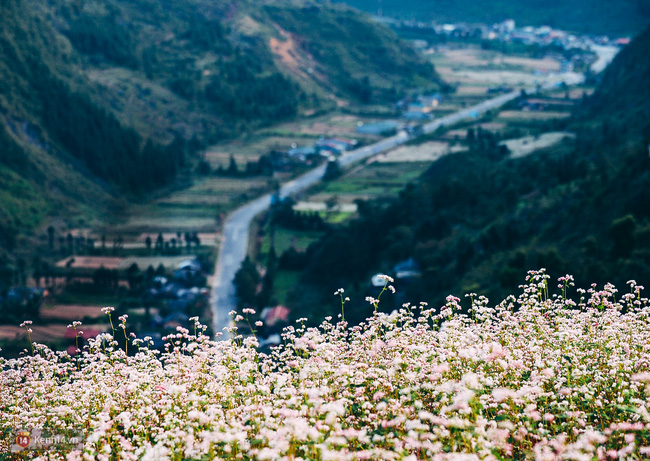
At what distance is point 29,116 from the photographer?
5875cm

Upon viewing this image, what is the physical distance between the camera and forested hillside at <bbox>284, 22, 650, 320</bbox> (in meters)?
24.0

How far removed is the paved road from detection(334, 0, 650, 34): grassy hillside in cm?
6063

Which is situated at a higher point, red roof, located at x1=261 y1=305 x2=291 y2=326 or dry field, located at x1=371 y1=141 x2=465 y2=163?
dry field, located at x1=371 y1=141 x2=465 y2=163

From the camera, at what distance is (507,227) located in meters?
31.7

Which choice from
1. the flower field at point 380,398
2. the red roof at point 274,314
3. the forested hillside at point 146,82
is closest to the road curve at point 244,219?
the red roof at point 274,314

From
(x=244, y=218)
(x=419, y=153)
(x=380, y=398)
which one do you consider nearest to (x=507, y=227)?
(x=380, y=398)

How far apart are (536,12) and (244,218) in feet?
442

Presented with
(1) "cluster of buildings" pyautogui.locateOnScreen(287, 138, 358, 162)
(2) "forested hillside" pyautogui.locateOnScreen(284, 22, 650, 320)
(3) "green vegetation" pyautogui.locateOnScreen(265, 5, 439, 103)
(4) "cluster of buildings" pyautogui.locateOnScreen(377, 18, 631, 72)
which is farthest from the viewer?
(4) "cluster of buildings" pyautogui.locateOnScreen(377, 18, 631, 72)

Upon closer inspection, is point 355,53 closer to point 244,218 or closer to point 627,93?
point 627,93

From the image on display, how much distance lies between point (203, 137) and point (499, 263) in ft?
173

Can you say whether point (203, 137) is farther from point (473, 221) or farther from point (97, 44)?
point (473, 221)

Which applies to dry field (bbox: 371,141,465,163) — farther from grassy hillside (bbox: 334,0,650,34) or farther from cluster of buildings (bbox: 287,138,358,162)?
grassy hillside (bbox: 334,0,650,34)

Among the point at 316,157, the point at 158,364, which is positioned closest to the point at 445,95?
the point at 316,157

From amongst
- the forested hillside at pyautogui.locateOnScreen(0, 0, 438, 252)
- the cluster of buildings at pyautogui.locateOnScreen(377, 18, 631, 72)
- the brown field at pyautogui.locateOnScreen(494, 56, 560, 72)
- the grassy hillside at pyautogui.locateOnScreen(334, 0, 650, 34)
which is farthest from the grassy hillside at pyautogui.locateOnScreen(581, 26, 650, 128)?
the grassy hillside at pyautogui.locateOnScreen(334, 0, 650, 34)
